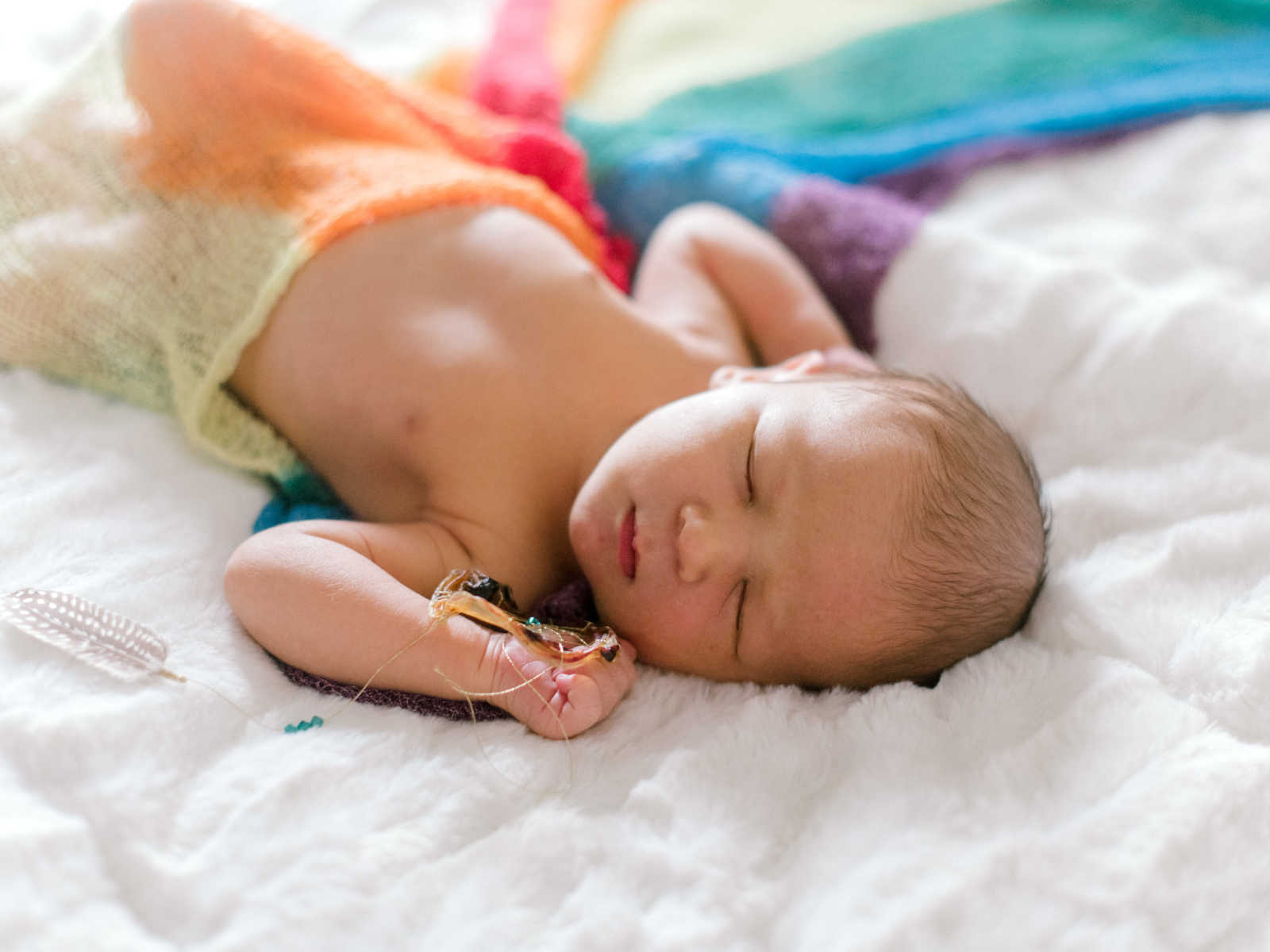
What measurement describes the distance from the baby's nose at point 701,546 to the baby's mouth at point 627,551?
0.06 meters

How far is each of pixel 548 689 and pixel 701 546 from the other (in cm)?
19

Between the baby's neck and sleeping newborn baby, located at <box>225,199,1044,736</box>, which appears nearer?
sleeping newborn baby, located at <box>225,199,1044,736</box>

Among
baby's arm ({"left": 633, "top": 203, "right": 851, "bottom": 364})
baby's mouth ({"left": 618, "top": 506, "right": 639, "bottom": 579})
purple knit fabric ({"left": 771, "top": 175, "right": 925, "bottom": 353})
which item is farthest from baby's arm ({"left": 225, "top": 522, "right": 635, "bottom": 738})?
purple knit fabric ({"left": 771, "top": 175, "right": 925, "bottom": 353})

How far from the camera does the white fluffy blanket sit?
723 mm

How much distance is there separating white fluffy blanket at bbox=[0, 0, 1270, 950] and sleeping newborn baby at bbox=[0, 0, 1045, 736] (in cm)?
6

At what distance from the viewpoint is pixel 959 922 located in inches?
28.5

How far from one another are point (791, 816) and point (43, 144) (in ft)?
3.77

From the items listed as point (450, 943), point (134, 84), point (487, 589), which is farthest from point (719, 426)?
point (134, 84)

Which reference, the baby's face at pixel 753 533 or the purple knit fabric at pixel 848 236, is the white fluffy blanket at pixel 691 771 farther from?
the purple knit fabric at pixel 848 236

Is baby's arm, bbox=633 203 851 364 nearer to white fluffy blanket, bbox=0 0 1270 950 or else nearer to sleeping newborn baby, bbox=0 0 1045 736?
sleeping newborn baby, bbox=0 0 1045 736

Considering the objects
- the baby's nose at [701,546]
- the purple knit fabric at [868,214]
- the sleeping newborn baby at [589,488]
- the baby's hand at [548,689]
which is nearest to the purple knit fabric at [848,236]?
the purple knit fabric at [868,214]

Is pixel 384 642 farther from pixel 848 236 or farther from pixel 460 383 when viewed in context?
pixel 848 236

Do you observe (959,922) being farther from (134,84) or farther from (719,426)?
(134,84)

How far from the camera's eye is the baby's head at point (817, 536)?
94cm
